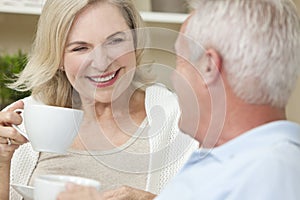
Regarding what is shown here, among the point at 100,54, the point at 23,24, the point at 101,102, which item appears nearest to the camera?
the point at 100,54

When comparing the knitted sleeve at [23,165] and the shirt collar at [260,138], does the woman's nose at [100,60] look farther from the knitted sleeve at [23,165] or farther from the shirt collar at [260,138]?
the shirt collar at [260,138]

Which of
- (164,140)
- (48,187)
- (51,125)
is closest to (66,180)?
(48,187)

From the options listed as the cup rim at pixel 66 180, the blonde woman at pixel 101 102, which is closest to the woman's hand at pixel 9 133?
the blonde woman at pixel 101 102

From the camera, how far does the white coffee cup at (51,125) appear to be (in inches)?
52.2

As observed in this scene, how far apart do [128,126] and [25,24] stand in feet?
3.34

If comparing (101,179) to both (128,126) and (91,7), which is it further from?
(91,7)

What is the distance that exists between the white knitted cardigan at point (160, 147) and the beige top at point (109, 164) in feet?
0.07

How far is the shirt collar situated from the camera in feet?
3.40

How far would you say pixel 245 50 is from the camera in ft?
3.36

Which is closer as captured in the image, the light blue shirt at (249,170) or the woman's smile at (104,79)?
the light blue shirt at (249,170)

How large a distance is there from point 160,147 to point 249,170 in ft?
2.01

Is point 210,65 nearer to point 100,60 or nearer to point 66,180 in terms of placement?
point 66,180

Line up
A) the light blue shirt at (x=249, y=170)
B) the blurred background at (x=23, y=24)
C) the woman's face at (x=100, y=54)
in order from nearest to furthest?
the light blue shirt at (x=249, y=170)
the woman's face at (x=100, y=54)
the blurred background at (x=23, y=24)

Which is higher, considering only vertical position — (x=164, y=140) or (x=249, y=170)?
(x=249, y=170)
